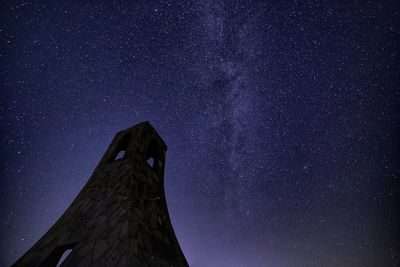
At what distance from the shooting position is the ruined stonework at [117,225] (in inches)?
232

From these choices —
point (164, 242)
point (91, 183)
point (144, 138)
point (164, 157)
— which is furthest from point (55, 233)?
point (164, 157)

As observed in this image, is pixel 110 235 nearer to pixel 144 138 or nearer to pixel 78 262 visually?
pixel 78 262

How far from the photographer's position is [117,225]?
6.43 meters

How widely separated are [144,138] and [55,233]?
4599 millimetres

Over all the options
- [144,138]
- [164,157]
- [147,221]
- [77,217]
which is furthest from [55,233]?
[164,157]

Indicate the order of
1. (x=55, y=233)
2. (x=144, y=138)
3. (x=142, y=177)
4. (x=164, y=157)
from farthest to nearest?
(x=164, y=157) → (x=144, y=138) → (x=142, y=177) → (x=55, y=233)

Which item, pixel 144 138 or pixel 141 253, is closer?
pixel 141 253

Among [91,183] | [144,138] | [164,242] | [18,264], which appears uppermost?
[144,138]

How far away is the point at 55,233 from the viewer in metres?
7.12

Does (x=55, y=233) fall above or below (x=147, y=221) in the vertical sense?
below

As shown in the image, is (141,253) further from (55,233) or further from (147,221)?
(55,233)

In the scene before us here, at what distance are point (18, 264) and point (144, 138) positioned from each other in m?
5.68

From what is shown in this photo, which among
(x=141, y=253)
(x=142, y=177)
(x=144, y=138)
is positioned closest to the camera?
(x=141, y=253)

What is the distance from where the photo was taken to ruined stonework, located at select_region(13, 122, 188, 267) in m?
5.89
